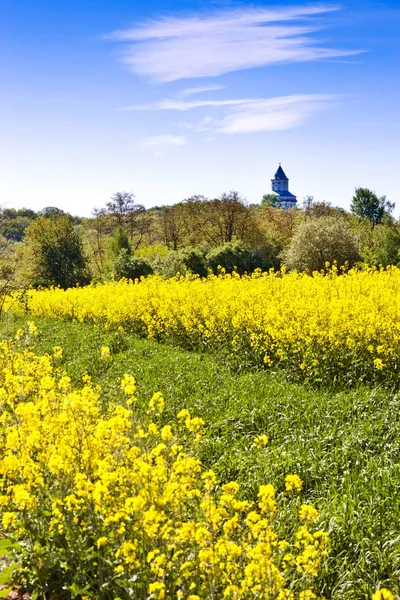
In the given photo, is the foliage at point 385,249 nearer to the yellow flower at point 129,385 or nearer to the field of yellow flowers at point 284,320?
the field of yellow flowers at point 284,320

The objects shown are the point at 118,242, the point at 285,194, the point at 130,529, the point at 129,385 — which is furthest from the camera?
the point at 285,194

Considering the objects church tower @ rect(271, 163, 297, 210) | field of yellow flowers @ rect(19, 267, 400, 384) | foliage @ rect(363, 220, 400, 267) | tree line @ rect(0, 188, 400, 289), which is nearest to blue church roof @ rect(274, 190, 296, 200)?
church tower @ rect(271, 163, 297, 210)

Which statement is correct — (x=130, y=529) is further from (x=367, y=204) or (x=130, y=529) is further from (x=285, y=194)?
(x=285, y=194)

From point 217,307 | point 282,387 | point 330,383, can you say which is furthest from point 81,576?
point 217,307

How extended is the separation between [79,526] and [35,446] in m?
0.89

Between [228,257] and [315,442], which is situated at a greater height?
[228,257]

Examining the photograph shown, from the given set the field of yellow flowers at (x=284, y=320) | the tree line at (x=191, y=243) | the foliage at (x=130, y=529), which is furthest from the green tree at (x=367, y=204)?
the foliage at (x=130, y=529)

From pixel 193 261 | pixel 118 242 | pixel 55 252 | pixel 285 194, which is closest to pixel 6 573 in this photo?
pixel 193 261

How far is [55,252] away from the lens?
106 feet

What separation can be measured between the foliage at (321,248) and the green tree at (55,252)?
45.8ft

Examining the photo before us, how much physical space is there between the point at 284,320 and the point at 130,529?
6912mm

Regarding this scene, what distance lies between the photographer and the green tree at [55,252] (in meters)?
32.1

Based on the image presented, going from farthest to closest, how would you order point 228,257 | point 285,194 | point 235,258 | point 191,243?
point 285,194 → point 191,243 → point 235,258 → point 228,257

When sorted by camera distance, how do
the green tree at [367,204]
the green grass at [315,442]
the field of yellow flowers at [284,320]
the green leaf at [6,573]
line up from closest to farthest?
the green leaf at [6,573] → the green grass at [315,442] → the field of yellow flowers at [284,320] → the green tree at [367,204]
